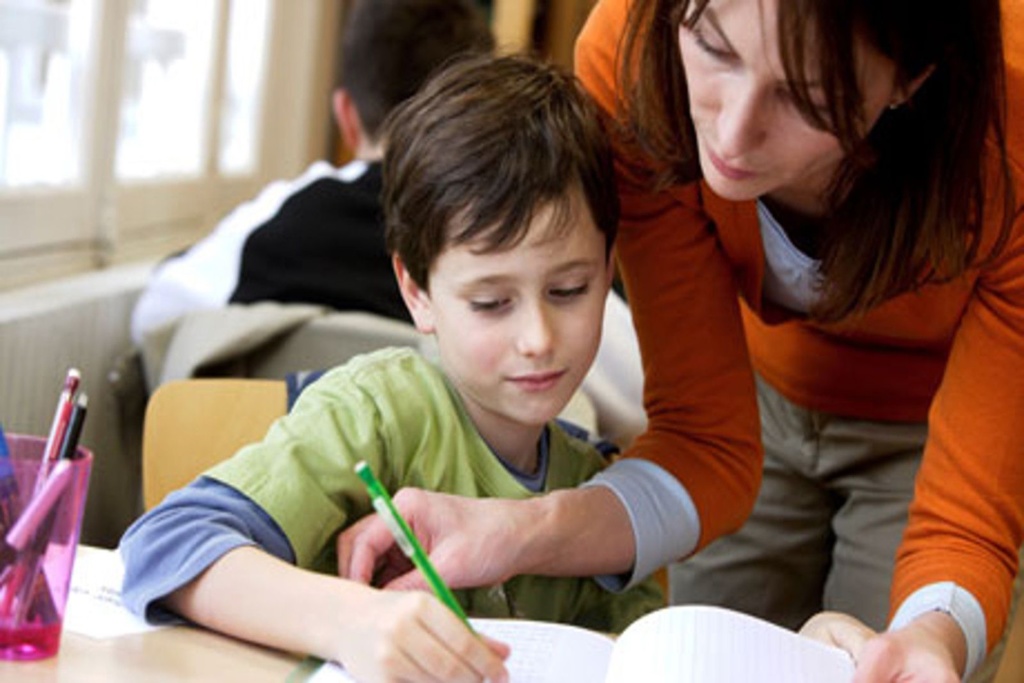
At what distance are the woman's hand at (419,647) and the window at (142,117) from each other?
159 cm

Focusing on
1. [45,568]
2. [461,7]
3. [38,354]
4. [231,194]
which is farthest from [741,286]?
[231,194]

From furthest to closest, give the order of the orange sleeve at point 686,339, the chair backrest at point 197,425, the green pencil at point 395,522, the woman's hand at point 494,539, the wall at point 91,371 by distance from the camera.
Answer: the wall at point 91,371
the chair backrest at point 197,425
the orange sleeve at point 686,339
the woman's hand at point 494,539
the green pencil at point 395,522

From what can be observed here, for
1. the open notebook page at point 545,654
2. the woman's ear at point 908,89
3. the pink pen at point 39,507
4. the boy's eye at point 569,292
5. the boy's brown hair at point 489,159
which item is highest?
the woman's ear at point 908,89

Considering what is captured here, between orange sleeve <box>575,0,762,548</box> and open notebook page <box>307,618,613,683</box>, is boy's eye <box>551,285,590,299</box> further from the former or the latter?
open notebook page <box>307,618,613,683</box>

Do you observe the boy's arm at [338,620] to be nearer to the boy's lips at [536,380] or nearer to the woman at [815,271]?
the woman at [815,271]

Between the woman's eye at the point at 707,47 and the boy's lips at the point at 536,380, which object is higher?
the woman's eye at the point at 707,47

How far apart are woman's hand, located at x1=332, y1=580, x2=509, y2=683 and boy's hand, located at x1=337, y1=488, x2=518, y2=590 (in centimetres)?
14

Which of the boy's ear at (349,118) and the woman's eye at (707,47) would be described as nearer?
the woman's eye at (707,47)

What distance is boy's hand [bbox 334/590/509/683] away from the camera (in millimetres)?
948

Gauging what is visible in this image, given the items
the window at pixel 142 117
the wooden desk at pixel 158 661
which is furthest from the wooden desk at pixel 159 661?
the window at pixel 142 117

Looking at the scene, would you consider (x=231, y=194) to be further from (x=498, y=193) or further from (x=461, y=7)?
(x=498, y=193)

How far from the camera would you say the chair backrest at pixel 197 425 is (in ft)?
5.15

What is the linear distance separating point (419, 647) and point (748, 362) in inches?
24.5

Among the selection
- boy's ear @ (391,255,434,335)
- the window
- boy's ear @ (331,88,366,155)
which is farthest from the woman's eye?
boy's ear @ (331,88,366,155)
